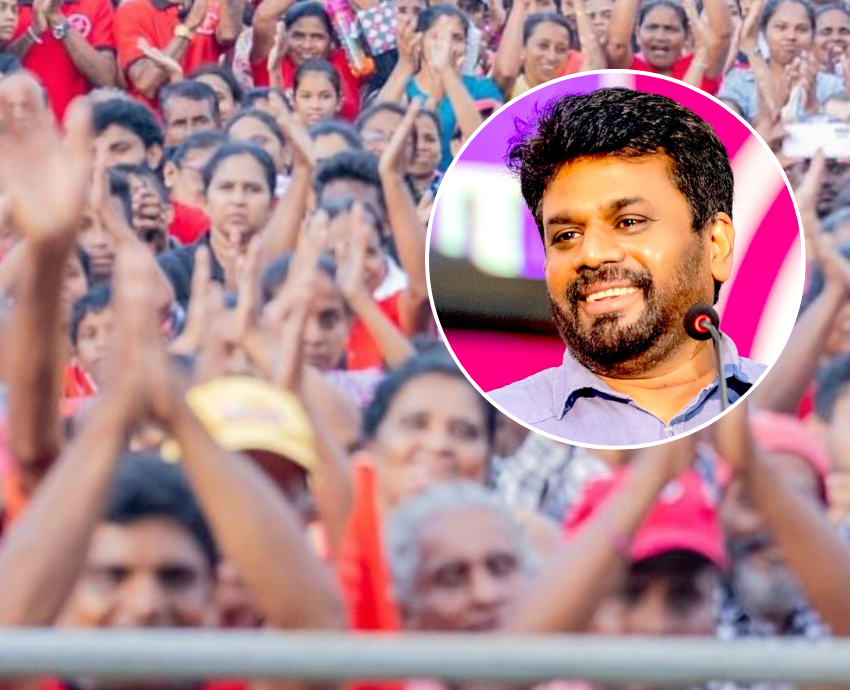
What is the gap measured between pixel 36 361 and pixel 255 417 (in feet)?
1.30

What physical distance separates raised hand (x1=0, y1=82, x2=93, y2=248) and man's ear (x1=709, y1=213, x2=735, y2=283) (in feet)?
3.53

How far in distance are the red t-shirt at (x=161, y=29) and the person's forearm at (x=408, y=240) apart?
467 mm

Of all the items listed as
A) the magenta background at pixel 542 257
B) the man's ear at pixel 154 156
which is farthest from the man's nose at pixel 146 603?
the man's ear at pixel 154 156

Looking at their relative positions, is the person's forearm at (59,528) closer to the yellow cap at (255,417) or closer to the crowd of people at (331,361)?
the crowd of people at (331,361)

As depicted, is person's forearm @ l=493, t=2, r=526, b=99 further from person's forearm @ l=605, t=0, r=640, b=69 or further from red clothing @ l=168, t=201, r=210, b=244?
red clothing @ l=168, t=201, r=210, b=244

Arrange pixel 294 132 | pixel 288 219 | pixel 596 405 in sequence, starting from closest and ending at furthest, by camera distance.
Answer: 1. pixel 596 405
2. pixel 288 219
3. pixel 294 132

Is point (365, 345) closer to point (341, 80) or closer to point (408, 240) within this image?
point (408, 240)

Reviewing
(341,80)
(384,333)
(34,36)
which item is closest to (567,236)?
(384,333)

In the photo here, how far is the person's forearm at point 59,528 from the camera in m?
2.30

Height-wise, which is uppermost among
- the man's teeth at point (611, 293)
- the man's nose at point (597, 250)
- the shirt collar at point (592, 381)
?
the man's nose at point (597, 250)

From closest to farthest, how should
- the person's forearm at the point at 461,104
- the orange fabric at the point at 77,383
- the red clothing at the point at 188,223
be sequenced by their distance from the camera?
the orange fabric at the point at 77,383, the red clothing at the point at 188,223, the person's forearm at the point at 461,104

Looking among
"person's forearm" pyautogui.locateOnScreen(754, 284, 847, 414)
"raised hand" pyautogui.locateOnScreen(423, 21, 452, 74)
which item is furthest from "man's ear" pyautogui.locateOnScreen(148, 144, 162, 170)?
"person's forearm" pyautogui.locateOnScreen(754, 284, 847, 414)

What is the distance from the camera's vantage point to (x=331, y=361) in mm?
2693

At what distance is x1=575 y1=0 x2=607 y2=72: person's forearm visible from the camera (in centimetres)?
299
